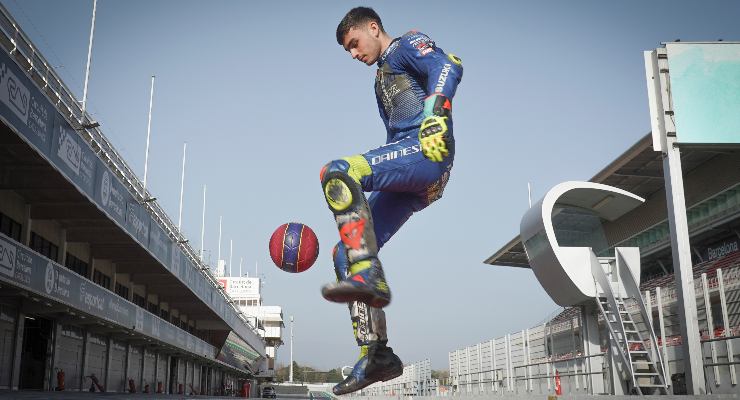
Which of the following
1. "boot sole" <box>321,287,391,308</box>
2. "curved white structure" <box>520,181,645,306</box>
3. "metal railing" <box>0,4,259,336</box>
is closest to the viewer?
"boot sole" <box>321,287,391,308</box>

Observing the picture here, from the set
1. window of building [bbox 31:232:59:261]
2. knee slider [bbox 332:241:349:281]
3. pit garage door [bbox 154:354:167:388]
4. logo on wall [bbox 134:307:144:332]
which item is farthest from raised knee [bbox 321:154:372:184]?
pit garage door [bbox 154:354:167:388]

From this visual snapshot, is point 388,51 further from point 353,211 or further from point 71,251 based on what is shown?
point 71,251

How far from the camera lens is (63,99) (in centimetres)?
1767

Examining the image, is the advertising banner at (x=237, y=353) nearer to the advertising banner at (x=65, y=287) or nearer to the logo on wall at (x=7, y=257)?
the advertising banner at (x=65, y=287)

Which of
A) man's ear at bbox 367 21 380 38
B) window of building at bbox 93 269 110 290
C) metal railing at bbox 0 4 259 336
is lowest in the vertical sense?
man's ear at bbox 367 21 380 38

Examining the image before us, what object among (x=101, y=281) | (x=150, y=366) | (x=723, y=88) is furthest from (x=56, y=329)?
(x=723, y=88)

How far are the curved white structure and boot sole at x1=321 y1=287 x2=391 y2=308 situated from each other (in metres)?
16.1

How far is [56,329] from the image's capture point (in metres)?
25.8

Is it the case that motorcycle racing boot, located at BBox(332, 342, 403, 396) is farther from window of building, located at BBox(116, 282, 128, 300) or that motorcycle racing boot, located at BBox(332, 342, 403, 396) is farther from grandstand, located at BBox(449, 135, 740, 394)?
window of building, located at BBox(116, 282, 128, 300)

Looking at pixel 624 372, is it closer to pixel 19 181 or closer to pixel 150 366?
pixel 19 181

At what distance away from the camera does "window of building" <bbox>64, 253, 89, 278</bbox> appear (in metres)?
28.5

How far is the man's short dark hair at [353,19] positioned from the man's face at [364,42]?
24 millimetres

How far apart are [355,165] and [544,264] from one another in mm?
16635

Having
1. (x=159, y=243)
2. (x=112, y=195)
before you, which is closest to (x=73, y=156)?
(x=112, y=195)
